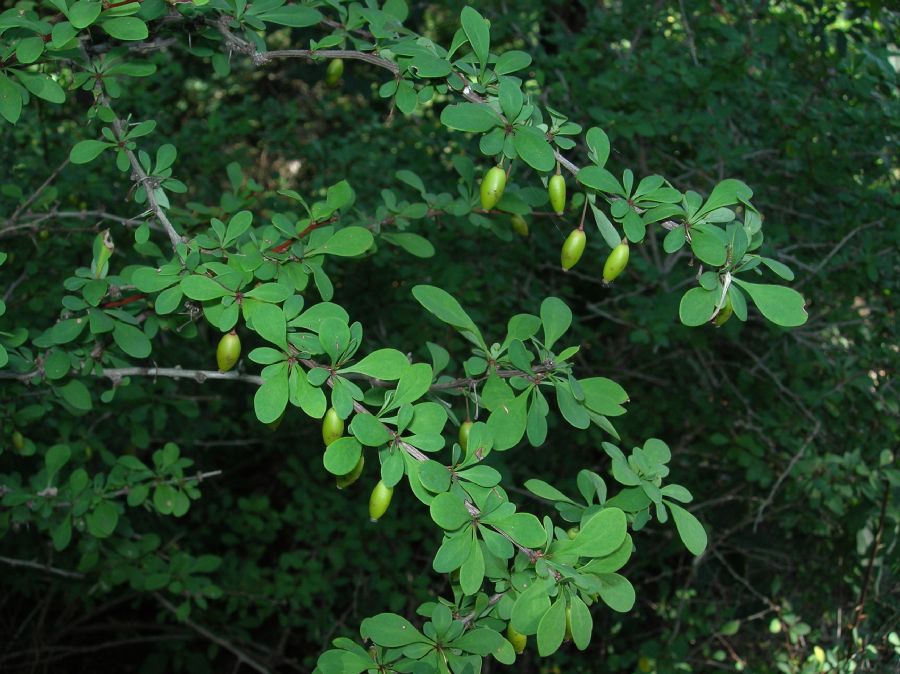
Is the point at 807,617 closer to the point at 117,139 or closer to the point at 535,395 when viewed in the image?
the point at 535,395

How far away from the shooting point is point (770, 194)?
343 centimetres

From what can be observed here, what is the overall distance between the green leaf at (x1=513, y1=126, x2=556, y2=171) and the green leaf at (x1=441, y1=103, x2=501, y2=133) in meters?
0.04

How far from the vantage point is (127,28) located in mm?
1429

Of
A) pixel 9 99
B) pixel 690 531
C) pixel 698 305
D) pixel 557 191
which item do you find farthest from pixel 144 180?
pixel 690 531

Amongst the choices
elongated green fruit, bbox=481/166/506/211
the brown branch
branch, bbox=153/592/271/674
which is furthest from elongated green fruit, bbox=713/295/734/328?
branch, bbox=153/592/271/674

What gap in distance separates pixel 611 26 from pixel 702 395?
1391 mm

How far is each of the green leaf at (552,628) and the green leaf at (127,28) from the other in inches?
39.8

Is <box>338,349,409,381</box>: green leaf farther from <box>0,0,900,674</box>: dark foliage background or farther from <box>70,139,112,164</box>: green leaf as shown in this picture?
<box>0,0,900,674</box>: dark foliage background

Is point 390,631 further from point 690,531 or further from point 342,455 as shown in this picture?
point 690,531

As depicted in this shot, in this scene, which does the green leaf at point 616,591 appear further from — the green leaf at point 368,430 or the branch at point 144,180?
the branch at point 144,180

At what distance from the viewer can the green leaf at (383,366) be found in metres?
1.22

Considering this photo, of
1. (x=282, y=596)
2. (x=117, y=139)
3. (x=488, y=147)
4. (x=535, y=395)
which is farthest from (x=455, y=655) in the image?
(x=282, y=596)

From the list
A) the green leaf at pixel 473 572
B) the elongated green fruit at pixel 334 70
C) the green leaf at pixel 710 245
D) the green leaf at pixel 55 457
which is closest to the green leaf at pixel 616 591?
the green leaf at pixel 473 572

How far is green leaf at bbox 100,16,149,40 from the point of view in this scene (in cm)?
142
